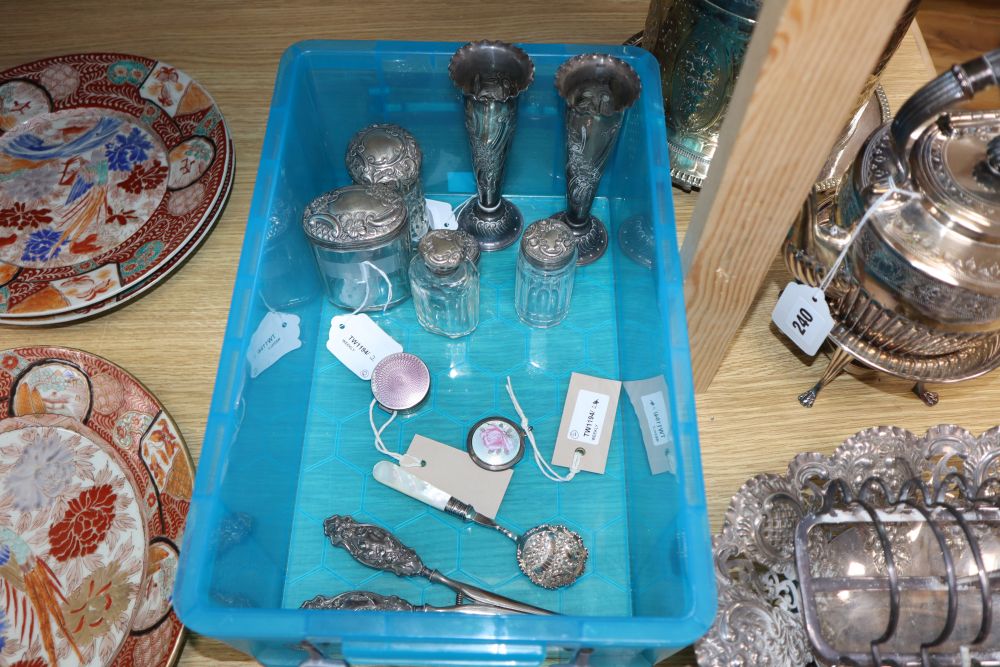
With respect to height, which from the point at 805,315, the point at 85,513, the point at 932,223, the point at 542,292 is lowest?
the point at 85,513

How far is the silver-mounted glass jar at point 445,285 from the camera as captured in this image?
2.38ft

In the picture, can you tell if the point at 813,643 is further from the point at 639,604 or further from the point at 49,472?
the point at 49,472

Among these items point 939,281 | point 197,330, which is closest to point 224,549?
point 197,330

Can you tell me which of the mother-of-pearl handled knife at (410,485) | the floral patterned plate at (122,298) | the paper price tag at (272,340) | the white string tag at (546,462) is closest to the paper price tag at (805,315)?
the white string tag at (546,462)

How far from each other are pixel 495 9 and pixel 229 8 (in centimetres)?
35

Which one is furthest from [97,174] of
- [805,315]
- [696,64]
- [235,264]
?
[805,315]

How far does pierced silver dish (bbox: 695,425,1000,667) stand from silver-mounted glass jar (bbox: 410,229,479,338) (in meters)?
0.32

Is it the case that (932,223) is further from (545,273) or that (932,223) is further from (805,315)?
(545,273)

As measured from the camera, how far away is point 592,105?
0.75 m

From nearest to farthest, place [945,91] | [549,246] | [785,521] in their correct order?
[945,91] → [785,521] → [549,246]

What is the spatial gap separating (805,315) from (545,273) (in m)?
0.24

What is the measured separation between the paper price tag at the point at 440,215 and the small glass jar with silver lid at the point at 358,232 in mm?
110

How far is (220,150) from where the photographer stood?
2.81ft

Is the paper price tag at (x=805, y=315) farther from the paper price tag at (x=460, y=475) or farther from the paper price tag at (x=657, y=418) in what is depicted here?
the paper price tag at (x=460, y=475)
